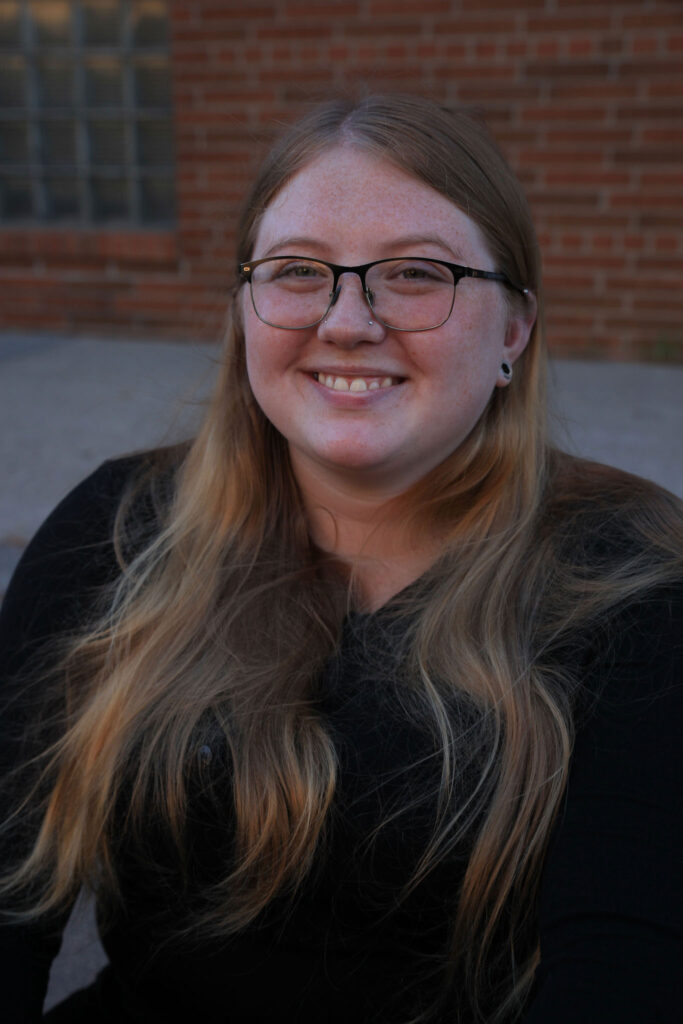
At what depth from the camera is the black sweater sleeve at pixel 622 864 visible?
114 cm

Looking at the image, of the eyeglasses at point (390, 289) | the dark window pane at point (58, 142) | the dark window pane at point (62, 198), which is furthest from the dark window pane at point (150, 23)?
the eyeglasses at point (390, 289)

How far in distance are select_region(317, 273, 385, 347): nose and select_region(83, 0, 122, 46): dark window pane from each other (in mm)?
4679

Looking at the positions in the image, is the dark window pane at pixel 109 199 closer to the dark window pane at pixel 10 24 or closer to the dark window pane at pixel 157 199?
the dark window pane at pixel 157 199

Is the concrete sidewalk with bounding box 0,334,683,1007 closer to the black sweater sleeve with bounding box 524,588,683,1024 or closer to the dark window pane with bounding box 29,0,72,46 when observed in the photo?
the black sweater sleeve with bounding box 524,588,683,1024

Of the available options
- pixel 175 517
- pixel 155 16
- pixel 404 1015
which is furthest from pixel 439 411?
pixel 155 16

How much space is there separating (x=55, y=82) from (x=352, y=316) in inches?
194

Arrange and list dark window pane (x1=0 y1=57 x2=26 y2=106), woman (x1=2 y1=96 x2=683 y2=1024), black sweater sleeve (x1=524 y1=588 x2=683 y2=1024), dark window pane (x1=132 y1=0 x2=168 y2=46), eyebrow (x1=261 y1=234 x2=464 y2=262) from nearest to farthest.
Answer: black sweater sleeve (x1=524 y1=588 x2=683 y2=1024)
woman (x1=2 y1=96 x2=683 y2=1024)
eyebrow (x1=261 y1=234 x2=464 y2=262)
dark window pane (x1=132 y1=0 x2=168 y2=46)
dark window pane (x1=0 y1=57 x2=26 y2=106)

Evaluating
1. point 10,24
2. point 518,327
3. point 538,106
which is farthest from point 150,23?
point 518,327

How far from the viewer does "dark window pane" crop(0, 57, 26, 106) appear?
18.5ft

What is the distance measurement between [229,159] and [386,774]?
4.53 metres

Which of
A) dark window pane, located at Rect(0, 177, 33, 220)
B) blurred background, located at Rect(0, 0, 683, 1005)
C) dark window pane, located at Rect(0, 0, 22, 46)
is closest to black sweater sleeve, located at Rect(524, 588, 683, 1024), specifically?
blurred background, located at Rect(0, 0, 683, 1005)

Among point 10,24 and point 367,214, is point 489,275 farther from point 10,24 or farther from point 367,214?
point 10,24

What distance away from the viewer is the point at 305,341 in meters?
1.50

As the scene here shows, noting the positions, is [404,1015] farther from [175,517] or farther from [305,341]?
[305,341]
